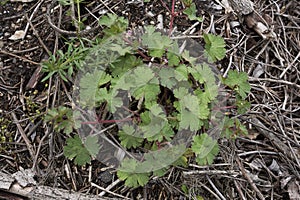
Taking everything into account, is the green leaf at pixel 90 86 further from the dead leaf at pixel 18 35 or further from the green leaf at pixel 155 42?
the dead leaf at pixel 18 35

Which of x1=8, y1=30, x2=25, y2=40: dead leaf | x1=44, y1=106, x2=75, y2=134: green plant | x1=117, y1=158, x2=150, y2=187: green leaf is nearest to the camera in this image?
x1=44, y1=106, x2=75, y2=134: green plant

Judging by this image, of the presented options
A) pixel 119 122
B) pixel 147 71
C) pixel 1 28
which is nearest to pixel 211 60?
pixel 147 71

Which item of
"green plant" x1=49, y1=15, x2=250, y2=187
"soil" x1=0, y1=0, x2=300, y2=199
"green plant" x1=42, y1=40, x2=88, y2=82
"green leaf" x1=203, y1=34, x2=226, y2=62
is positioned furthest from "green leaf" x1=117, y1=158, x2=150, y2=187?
"green leaf" x1=203, y1=34, x2=226, y2=62

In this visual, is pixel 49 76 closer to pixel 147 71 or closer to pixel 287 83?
pixel 147 71

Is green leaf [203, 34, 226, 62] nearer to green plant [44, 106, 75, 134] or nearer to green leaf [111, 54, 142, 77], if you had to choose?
green leaf [111, 54, 142, 77]

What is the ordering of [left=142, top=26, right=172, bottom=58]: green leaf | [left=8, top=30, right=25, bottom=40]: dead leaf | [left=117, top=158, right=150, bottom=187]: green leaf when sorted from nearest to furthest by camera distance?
1. [left=117, top=158, right=150, bottom=187]: green leaf
2. [left=142, top=26, right=172, bottom=58]: green leaf
3. [left=8, top=30, right=25, bottom=40]: dead leaf

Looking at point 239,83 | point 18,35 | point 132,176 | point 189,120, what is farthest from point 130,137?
point 18,35

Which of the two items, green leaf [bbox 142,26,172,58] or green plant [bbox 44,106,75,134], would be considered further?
green leaf [bbox 142,26,172,58]
